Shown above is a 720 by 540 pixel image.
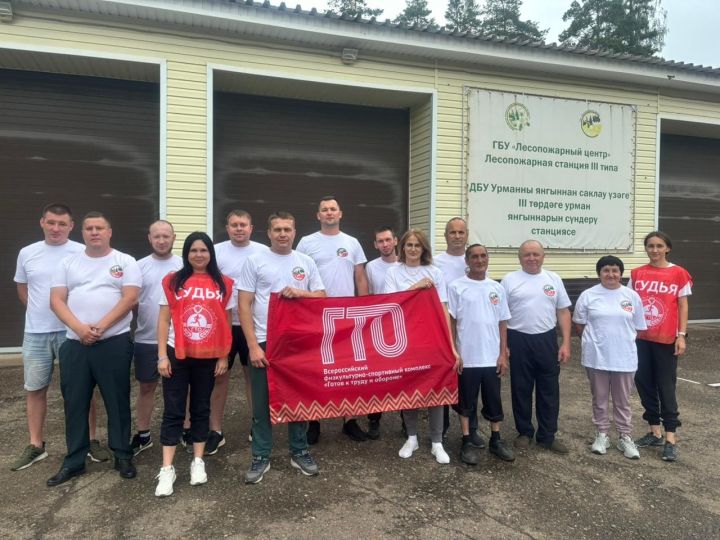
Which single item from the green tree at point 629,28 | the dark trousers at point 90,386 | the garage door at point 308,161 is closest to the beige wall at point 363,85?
the garage door at point 308,161

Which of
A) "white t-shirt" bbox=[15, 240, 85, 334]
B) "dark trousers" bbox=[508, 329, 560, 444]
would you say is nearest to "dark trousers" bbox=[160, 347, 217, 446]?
"white t-shirt" bbox=[15, 240, 85, 334]

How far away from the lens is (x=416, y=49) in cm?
793

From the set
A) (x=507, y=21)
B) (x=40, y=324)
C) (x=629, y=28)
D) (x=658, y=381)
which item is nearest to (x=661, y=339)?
(x=658, y=381)

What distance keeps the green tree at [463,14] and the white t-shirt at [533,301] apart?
3545 cm

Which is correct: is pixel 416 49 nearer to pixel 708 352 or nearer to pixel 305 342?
pixel 305 342

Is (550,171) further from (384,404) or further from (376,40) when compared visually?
(384,404)

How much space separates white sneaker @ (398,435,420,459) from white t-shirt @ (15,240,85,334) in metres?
2.73

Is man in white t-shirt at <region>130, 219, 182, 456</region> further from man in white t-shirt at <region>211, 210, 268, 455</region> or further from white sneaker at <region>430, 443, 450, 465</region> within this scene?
white sneaker at <region>430, 443, 450, 465</region>

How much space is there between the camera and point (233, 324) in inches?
162

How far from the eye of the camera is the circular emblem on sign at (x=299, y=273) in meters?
3.70

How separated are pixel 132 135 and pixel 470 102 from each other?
5365 mm

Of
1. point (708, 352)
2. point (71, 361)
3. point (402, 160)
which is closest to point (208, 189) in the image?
point (402, 160)

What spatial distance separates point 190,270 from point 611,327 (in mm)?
3227

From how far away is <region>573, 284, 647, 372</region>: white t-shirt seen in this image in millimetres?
Result: 4059
